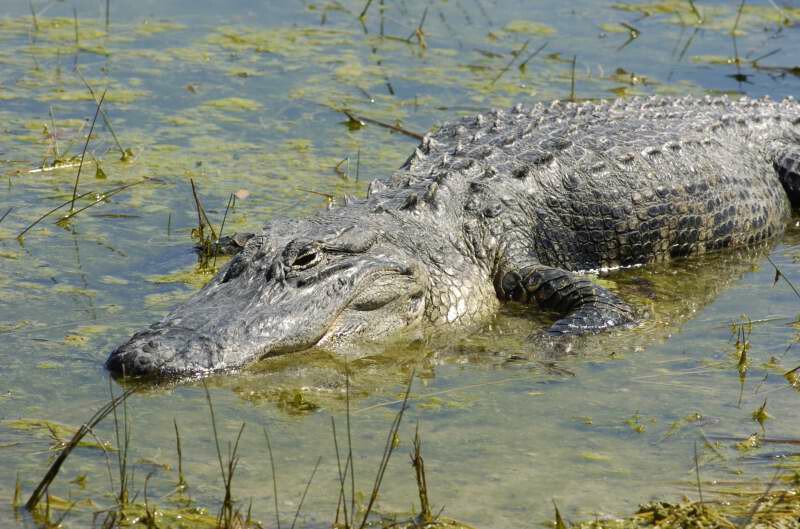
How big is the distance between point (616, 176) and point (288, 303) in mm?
2499

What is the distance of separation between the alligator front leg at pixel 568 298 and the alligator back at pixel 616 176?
274mm

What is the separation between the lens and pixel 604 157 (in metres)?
7.21

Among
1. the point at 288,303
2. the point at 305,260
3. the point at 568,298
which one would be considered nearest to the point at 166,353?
the point at 288,303

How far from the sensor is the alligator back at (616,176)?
22.7 feet

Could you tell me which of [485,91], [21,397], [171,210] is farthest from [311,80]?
[21,397]

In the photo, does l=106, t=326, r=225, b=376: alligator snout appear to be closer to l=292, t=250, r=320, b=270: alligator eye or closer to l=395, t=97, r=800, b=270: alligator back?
l=292, t=250, r=320, b=270: alligator eye

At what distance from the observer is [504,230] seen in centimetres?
670

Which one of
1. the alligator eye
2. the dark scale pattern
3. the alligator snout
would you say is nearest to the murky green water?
the alligator snout

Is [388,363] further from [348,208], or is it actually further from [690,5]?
[690,5]

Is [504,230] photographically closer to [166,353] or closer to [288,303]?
[288,303]

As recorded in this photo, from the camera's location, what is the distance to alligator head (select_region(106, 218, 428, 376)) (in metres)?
5.16

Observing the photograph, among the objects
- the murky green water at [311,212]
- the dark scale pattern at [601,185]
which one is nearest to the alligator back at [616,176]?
the dark scale pattern at [601,185]

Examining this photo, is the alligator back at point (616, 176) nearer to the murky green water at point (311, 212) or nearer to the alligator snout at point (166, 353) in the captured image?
the murky green water at point (311, 212)

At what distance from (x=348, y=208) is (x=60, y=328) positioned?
5.44 ft
